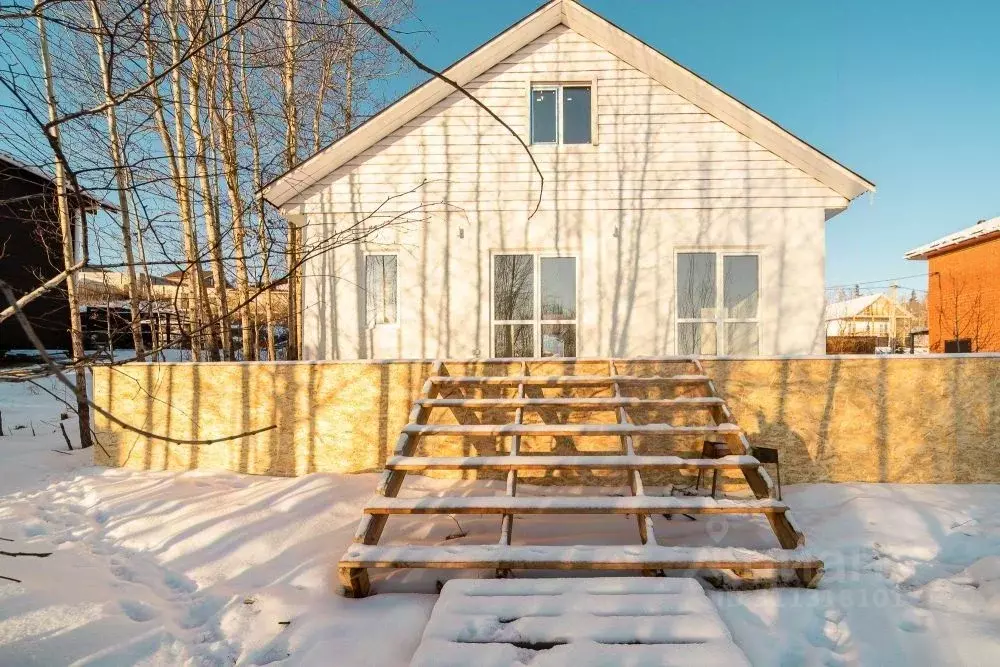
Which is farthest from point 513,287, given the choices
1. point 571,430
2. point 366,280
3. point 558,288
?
point 571,430

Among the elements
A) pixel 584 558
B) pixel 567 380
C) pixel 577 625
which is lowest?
pixel 577 625

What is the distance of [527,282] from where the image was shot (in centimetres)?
767

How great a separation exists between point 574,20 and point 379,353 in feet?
20.3

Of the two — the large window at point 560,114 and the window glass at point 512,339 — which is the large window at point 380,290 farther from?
the large window at point 560,114

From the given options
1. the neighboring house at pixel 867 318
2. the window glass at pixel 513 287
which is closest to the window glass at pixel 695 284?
the window glass at pixel 513 287

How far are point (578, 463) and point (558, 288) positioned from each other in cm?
442

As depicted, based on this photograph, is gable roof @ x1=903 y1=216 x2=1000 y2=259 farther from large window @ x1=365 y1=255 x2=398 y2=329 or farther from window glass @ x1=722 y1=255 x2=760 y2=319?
large window @ x1=365 y1=255 x2=398 y2=329

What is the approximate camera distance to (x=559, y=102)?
7789 millimetres

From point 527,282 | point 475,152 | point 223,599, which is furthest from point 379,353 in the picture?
point 223,599

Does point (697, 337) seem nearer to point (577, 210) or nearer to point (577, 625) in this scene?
point (577, 210)

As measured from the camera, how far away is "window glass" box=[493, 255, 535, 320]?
7.66 meters

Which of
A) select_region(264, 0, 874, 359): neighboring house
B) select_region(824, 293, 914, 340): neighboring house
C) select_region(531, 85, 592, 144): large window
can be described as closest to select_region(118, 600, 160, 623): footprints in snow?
select_region(264, 0, 874, 359): neighboring house

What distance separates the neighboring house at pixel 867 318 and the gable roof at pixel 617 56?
24.8 m

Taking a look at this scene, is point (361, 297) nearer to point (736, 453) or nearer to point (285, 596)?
point (285, 596)
